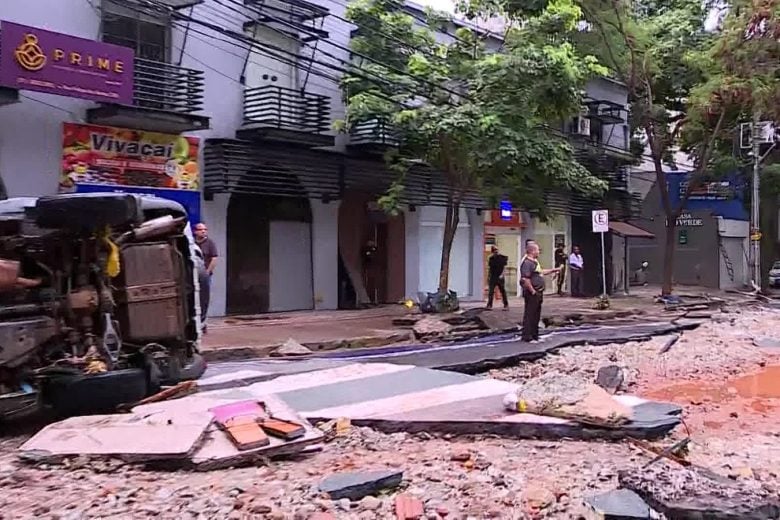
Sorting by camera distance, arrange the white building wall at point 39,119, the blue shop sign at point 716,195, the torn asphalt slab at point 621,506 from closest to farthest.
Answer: the torn asphalt slab at point 621,506 < the white building wall at point 39,119 < the blue shop sign at point 716,195

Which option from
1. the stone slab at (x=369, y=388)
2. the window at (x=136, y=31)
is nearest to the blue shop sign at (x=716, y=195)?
the window at (x=136, y=31)

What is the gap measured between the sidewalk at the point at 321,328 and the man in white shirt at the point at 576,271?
16.2 feet

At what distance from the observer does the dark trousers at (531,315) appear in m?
13.6

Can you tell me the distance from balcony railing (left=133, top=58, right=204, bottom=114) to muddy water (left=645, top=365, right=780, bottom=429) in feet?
35.2

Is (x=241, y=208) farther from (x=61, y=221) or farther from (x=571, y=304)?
(x=61, y=221)

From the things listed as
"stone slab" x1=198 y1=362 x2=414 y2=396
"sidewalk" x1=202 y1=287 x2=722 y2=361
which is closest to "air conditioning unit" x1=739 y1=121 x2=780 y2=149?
"sidewalk" x1=202 y1=287 x2=722 y2=361

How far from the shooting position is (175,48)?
17.1m

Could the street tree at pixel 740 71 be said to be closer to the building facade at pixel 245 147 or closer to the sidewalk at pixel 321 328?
the sidewalk at pixel 321 328

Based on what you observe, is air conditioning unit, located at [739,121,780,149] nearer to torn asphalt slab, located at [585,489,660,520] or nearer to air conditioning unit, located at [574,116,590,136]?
air conditioning unit, located at [574,116,590,136]

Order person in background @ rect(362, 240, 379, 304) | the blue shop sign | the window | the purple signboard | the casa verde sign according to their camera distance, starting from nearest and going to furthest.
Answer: the purple signboard, the window, person in background @ rect(362, 240, 379, 304), the blue shop sign, the casa verde sign

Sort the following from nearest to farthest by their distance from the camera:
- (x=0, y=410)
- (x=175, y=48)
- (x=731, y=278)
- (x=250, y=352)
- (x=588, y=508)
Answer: (x=588, y=508) → (x=0, y=410) → (x=250, y=352) → (x=175, y=48) → (x=731, y=278)

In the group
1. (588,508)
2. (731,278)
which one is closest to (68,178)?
(588,508)

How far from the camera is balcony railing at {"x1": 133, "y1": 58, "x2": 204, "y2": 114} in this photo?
1593 centimetres

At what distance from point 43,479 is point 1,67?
10.4m
